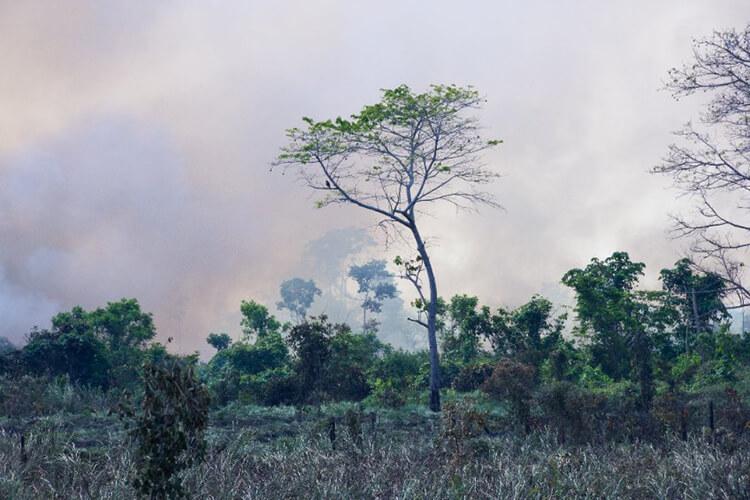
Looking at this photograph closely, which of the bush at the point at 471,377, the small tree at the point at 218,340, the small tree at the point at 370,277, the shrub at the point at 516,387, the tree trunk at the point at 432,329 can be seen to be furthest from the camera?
the small tree at the point at 370,277

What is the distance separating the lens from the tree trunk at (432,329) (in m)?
21.0

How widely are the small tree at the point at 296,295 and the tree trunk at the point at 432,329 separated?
56758 mm

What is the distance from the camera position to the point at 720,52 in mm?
19438

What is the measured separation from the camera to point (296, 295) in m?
79.3

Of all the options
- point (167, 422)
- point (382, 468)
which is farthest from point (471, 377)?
point (167, 422)

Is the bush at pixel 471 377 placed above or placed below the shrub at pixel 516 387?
above

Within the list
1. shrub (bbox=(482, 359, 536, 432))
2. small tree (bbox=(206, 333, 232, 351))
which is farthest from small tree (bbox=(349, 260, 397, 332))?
shrub (bbox=(482, 359, 536, 432))

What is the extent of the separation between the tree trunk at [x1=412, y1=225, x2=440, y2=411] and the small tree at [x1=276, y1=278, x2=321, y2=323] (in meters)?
56.8

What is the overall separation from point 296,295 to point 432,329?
58273mm

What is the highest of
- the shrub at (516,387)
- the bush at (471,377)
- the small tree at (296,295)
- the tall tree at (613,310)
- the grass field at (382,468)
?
the small tree at (296,295)

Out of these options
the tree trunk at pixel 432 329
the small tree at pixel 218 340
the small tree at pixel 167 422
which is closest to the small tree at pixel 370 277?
the small tree at pixel 218 340

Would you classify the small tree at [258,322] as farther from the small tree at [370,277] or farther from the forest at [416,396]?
the small tree at [370,277]

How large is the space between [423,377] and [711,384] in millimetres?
11046

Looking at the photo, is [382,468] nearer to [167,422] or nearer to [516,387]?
[167,422]
